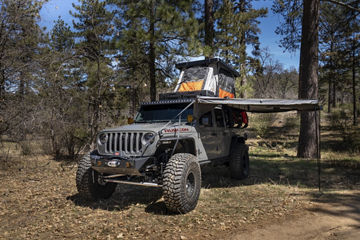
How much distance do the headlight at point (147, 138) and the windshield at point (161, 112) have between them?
1318mm

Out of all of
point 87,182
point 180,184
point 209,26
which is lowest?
point 87,182

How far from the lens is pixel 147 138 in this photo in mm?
5125

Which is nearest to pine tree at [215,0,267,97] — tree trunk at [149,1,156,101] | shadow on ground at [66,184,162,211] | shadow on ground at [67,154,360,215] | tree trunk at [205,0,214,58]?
tree trunk at [205,0,214,58]

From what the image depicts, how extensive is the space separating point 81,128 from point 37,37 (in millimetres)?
3499

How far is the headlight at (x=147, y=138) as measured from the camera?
504cm

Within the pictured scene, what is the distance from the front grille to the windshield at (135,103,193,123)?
4.51 feet

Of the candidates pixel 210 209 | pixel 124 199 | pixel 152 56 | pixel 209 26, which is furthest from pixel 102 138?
pixel 209 26

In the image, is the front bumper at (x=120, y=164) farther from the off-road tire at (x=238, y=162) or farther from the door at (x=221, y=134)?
the off-road tire at (x=238, y=162)

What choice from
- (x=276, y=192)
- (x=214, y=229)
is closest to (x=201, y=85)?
(x=276, y=192)

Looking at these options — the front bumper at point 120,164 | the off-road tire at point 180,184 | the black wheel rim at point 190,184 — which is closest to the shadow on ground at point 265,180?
the off-road tire at point 180,184

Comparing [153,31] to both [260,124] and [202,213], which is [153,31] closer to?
[202,213]

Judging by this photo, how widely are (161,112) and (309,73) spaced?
6.39m

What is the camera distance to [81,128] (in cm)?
1083

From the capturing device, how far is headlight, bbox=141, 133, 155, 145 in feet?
16.5
